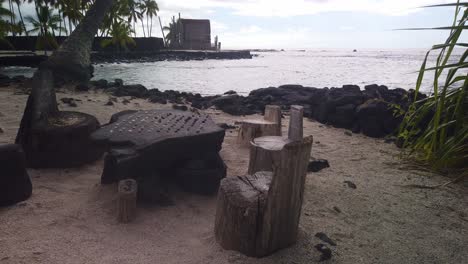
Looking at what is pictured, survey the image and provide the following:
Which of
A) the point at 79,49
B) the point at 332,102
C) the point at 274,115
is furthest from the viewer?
the point at 79,49

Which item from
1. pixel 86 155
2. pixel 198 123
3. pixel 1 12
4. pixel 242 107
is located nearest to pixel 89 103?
pixel 242 107

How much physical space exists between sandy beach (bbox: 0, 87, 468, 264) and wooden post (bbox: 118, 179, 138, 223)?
78mm

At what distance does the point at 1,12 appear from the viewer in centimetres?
1931

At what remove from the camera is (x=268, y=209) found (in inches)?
89.2

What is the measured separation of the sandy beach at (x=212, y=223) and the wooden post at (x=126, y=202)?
0.26 feet

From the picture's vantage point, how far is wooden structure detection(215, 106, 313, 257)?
2.26 m

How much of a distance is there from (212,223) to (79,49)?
7.40 metres

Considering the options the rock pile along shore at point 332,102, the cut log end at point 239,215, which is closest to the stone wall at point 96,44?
the rock pile along shore at point 332,102

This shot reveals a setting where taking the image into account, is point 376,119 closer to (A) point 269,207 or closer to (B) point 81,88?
(A) point 269,207

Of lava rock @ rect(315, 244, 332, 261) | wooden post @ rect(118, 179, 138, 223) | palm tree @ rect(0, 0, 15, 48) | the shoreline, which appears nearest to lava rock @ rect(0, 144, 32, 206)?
wooden post @ rect(118, 179, 138, 223)

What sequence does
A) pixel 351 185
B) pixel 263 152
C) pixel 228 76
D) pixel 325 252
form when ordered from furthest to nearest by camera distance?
pixel 228 76 → pixel 351 185 → pixel 263 152 → pixel 325 252

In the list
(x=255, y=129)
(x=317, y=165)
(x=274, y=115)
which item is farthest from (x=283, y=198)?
(x=274, y=115)

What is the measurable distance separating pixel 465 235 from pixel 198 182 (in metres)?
2.36

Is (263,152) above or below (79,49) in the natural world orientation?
below
